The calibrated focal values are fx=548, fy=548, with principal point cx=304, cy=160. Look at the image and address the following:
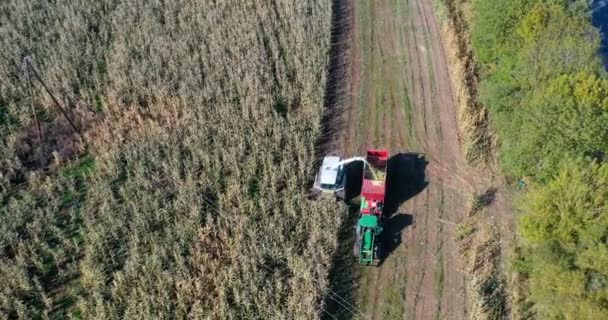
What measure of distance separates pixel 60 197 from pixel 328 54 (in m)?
18.0

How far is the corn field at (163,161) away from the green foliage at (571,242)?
8240 millimetres

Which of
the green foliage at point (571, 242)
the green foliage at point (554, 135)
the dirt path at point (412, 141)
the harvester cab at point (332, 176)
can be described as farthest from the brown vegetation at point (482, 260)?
the harvester cab at point (332, 176)

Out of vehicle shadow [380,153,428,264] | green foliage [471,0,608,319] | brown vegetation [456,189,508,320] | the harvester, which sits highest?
green foliage [471,0,608,319]

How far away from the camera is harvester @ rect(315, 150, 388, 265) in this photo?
75.6 feet

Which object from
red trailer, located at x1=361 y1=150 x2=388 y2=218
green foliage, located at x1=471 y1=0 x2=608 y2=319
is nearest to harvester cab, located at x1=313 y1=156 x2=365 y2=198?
red trailer, located at x1=361 y1=150 x2=388 y2=218

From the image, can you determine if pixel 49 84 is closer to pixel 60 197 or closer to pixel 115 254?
pixel 60 197

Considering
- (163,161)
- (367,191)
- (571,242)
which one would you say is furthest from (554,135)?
(163,161)

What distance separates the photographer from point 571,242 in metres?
20.1

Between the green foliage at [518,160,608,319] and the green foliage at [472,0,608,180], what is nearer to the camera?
the green foliage at [518,160,608,319]

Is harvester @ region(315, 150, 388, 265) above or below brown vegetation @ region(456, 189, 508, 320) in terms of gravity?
above

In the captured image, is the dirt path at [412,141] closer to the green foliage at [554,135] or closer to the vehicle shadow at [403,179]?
the vehicle shadow at [403,179]

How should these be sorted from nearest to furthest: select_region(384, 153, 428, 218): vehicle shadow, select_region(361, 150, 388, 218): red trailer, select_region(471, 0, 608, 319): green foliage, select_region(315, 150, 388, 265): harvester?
select_region(471, 0, 608, 319): green foliage, select_region(315, 150, 388, 265): harvester, select_region(361, 150, 388, 218): red trailer, select_region(384, 153, 428, 218): vehicle shadow

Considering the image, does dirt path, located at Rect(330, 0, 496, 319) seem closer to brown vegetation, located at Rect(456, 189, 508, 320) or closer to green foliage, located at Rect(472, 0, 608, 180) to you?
brown vegetation, located at Rect(456, 189, 508, 320)

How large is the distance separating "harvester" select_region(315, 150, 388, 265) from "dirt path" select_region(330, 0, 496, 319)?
908 millimetres
